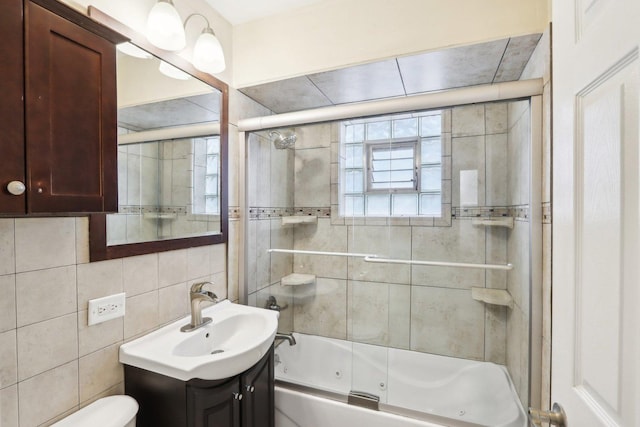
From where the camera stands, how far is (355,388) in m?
1.83

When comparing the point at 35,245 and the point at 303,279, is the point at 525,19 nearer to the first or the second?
the point at 303,279

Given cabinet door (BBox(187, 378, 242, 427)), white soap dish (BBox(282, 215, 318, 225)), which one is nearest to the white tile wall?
cabinet door (BBox(187, 378, 242, 427))

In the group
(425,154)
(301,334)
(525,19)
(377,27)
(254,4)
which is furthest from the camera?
(301,334)

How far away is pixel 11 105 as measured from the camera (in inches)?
29.3

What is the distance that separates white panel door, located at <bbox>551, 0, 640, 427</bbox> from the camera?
0.46 m

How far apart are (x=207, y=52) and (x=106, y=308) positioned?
1.35m

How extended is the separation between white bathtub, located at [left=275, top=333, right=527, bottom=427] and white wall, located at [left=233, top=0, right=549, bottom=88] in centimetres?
193

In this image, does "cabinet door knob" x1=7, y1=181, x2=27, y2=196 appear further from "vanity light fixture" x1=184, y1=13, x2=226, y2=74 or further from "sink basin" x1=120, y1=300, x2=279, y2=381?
"vanity light fixture" x1=184, y1=13, x2=226, y2=74

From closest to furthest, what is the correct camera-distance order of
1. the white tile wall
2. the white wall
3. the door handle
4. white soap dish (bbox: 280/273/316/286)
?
1. the door handle
2. the white tile wall
3. the white wall
4. white soap dish (bbox: 280/273/316/286)

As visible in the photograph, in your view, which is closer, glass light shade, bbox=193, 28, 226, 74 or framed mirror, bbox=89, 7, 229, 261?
framed mirror, bbox=89, 7, 229, 261

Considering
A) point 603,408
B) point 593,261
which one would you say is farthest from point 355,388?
point 593,261

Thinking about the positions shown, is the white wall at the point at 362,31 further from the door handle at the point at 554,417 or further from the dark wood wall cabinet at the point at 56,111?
the door handle at the point at 554,417

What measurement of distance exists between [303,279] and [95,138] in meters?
1.72

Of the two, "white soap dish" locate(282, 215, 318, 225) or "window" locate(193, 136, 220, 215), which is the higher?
"window" locate(193, 136, 220, 215)
